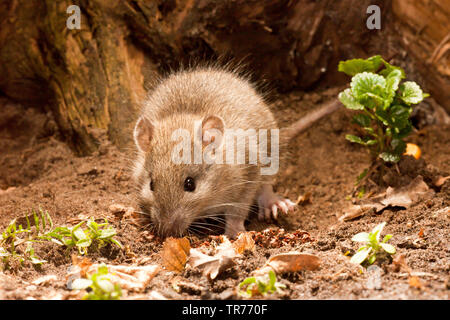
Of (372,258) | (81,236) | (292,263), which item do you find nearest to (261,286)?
(292,263)

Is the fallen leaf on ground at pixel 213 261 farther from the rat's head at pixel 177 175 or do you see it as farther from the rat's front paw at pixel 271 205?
the rat's front paw at pixel 271 205

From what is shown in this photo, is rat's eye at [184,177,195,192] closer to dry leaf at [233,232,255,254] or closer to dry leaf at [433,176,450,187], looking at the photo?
dry leaf at [233,232,255,254]

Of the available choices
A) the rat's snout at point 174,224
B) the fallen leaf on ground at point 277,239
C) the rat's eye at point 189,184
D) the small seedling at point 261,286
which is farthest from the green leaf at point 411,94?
the small seedling at point 261,286

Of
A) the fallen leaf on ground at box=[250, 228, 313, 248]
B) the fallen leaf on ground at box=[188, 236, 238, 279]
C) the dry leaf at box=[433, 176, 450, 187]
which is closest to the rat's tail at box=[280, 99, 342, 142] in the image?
the dry leaf at box=[433, 176, 450, 187]

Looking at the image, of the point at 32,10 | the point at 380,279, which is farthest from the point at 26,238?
the point at 32,10

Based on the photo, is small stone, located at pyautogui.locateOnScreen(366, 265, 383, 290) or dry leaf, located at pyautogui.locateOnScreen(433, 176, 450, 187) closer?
small stone, located at pyautogui.locateOnScreen(366, 265, 383, 290)

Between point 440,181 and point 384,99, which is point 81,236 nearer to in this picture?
point 384,99
